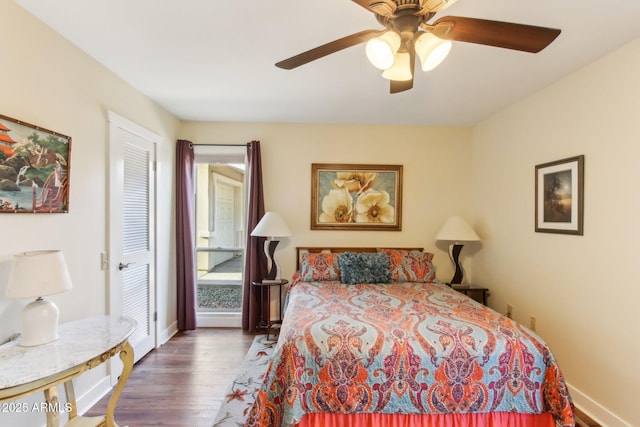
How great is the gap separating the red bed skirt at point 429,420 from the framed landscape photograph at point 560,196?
1.42 metres

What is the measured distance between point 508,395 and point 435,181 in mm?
2587

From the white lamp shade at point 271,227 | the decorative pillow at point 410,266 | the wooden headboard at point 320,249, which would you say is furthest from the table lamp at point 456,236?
the white lamp shade at point 271,227

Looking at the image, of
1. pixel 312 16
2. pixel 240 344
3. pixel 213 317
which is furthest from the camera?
pixel 213 317

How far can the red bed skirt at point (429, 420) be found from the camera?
1770mm

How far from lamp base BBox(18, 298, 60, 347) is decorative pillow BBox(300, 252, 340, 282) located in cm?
214

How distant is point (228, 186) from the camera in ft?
13.1

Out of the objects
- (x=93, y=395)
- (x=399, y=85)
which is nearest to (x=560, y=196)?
(x=399, y=85)

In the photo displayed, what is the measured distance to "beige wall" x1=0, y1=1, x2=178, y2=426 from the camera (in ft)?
5.40

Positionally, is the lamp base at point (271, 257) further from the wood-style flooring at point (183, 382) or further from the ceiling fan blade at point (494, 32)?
the ceiling fan blade at point (494, 32)

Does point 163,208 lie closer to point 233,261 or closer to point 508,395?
point 233,261

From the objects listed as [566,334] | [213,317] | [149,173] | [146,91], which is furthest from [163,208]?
[566,334]

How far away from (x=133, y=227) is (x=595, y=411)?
3956 millimetres

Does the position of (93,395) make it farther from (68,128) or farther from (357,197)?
(357,197)

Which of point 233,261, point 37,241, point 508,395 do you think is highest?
point 37,241
